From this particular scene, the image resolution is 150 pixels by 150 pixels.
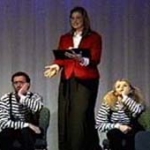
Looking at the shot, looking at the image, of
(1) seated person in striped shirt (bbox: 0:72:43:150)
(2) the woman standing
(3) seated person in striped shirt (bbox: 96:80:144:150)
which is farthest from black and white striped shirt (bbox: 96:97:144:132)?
(1) seated person in striped shirt (bbox: 0:72:43:150)

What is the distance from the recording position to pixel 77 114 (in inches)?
170

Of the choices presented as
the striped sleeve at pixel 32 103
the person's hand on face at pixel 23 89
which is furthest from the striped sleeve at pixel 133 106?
the person's hand on face at pixel 23 89

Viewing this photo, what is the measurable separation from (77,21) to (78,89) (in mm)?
559

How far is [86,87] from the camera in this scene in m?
4.36

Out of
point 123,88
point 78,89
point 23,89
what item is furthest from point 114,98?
point 23,89

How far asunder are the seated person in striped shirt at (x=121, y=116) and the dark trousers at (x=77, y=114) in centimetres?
35

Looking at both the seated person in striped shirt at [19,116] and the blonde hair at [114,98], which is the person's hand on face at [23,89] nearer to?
the seated person in striped shirt at [19,116]

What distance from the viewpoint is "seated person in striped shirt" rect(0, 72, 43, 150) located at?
15.1 ft

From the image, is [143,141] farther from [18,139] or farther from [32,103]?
[32,103]

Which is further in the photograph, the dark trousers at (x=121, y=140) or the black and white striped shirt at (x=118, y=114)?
the black and white striped shirt at (x=118, y=114)

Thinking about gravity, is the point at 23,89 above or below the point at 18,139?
above

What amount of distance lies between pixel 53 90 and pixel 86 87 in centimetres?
185

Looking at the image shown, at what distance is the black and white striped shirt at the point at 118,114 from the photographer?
487cm

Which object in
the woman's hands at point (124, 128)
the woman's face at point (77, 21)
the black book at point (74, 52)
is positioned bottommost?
the woman's hands at point (124, 128)
